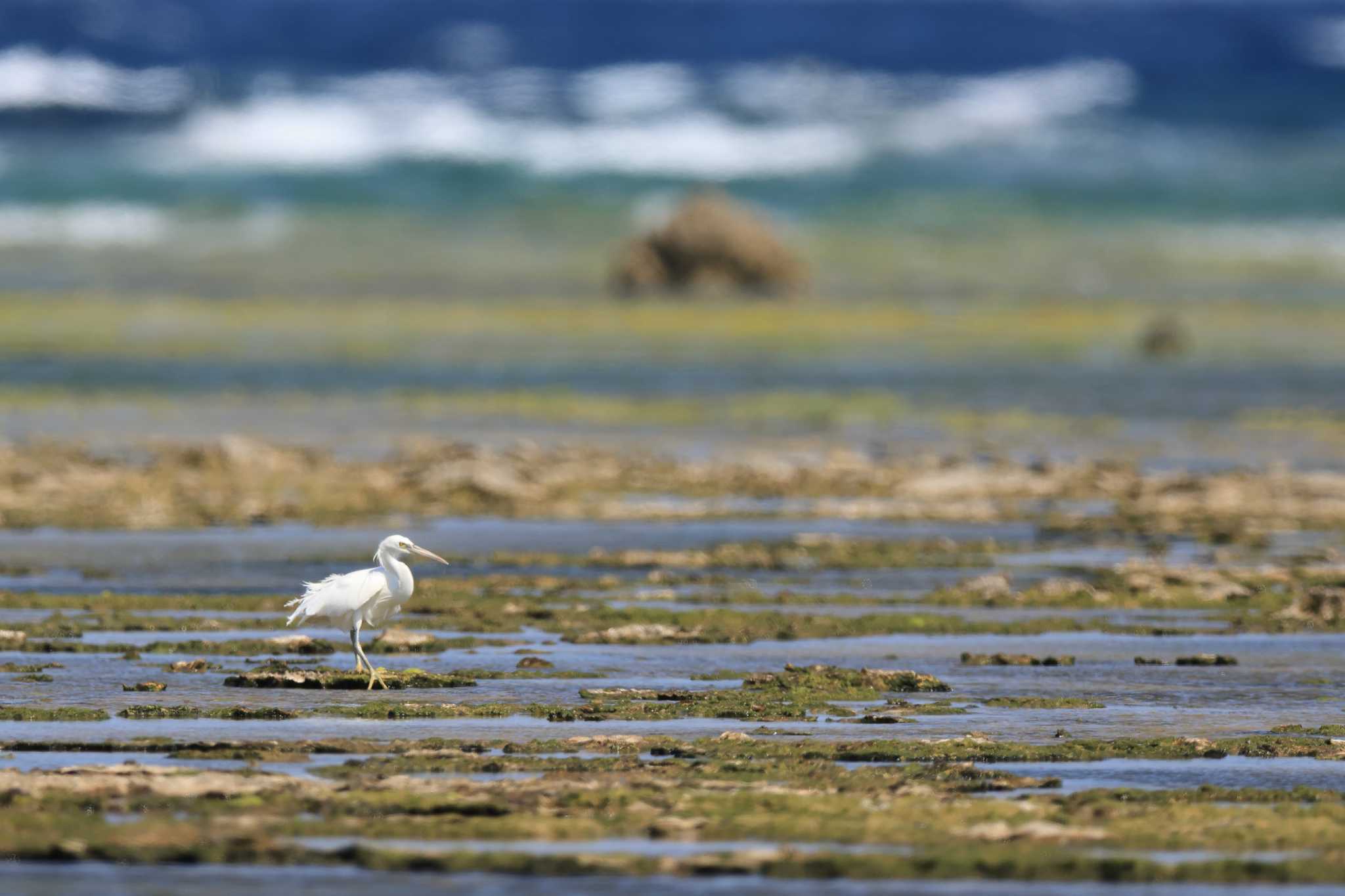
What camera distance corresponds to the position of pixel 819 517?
78.5 ft

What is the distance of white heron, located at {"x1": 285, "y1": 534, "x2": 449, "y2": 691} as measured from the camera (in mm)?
13523

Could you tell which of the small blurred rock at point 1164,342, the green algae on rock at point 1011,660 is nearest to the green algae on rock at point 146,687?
the green algae on rock at point 1011,660

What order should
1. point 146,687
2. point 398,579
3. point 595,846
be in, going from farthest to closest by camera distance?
point 398,579 → point 146,687 → point 595,846

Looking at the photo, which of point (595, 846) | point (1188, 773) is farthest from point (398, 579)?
point (1188, 773)

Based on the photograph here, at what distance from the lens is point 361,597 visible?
13.6 meters

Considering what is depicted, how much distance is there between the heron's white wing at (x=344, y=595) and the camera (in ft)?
44.3

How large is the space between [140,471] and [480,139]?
4683 inches

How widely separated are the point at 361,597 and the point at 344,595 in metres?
0.10

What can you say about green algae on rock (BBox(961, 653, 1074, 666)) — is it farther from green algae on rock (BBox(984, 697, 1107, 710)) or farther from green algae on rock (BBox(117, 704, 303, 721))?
green algae on rock (BBox(117, 704, 303, 721))

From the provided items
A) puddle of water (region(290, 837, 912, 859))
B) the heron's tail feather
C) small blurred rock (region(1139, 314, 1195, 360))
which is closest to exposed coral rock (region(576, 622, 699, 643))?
the heron's tail feather

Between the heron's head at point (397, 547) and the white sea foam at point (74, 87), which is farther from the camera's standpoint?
the white sea foam at point (74, 87)

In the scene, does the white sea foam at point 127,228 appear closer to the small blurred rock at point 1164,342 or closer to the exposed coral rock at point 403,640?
the small blurred rock at point 1164,342

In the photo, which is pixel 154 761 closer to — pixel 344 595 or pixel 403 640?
pixel 344 595

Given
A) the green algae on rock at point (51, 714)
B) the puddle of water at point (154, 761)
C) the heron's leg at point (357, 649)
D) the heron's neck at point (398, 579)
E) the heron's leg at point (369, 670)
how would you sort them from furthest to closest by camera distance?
the heron's neck at point (398, 579), the heron's leg at point (357, 649), the heron's leg at point (369, 670), the green algae on rock at point (51, 714), the puddle of water at point (154, 761)
